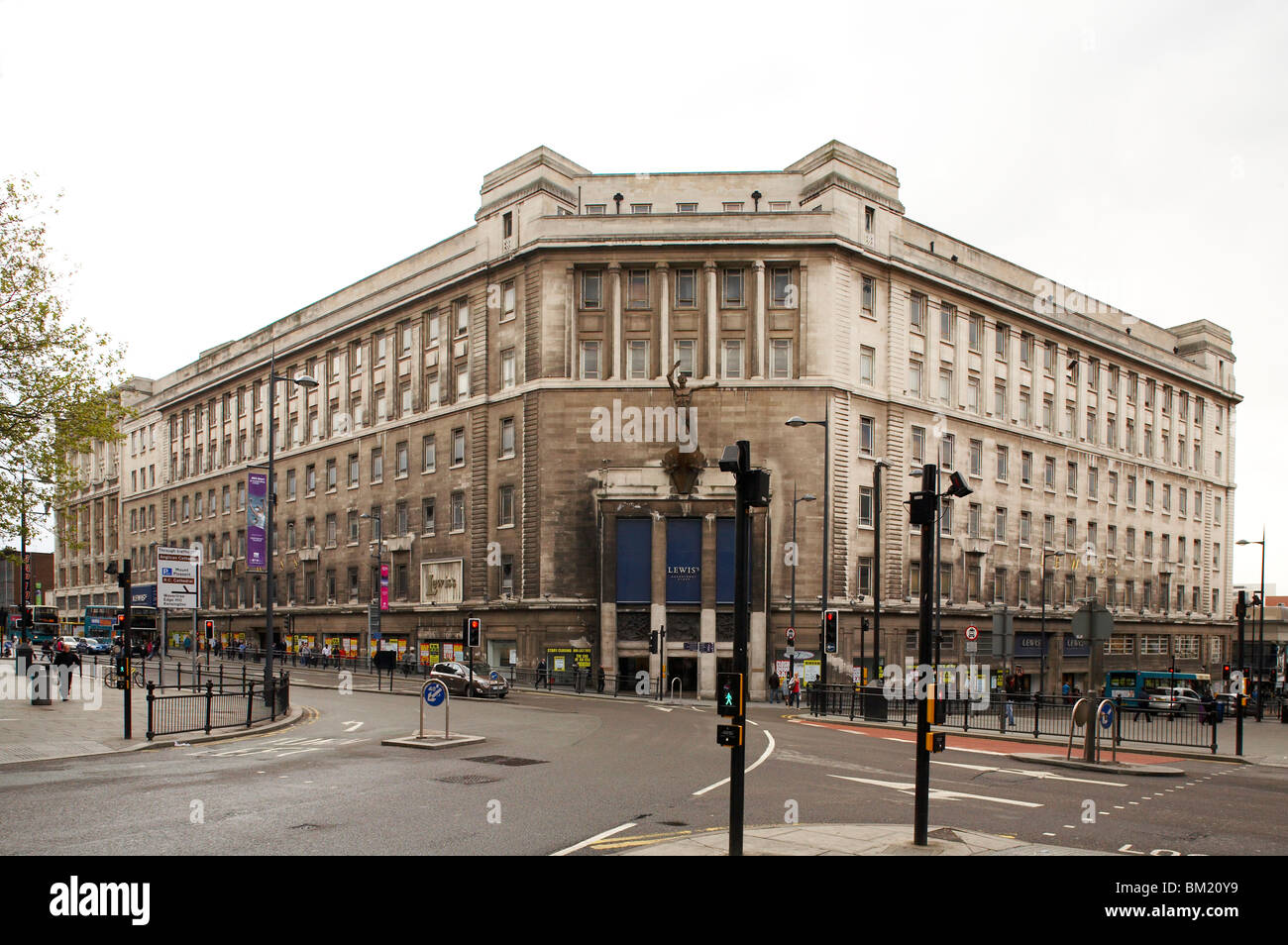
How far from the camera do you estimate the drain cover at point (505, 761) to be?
17.9m

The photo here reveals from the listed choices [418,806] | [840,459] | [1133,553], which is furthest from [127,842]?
[1133,553]

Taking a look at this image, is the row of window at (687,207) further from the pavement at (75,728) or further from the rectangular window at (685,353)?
the pavement at (75,728)

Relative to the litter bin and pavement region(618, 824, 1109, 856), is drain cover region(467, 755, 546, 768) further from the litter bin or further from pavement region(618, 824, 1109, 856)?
the litter bin

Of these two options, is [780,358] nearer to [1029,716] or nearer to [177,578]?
[1029,716]

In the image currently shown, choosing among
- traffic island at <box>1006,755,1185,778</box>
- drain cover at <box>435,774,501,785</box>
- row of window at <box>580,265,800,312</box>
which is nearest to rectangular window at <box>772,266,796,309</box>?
row of window at <box>580,265,800,312</box>

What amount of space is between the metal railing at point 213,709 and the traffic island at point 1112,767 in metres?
19.1

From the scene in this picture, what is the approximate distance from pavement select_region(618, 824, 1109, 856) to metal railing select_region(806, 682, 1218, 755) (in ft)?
48.6

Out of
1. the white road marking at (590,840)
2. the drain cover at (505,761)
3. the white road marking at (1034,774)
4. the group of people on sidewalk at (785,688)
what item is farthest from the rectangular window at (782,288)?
the white road marking at (590,840)

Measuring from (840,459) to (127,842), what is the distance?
4279 centimetres

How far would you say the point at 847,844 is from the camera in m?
10.4

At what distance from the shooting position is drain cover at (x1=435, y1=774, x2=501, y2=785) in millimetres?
15352

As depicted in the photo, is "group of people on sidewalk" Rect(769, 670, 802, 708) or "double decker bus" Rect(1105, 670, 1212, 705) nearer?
"group of people on sidewalk" Rect(769, 670, 802, 708)
